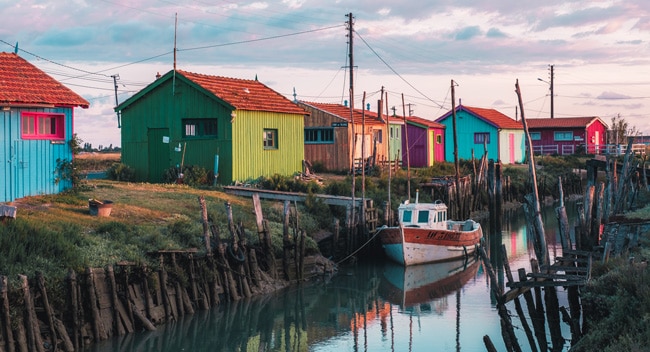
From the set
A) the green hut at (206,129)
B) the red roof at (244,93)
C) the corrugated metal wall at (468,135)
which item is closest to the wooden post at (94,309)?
the green hut at (206,129)

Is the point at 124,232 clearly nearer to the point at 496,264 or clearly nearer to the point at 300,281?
the point at 300,281

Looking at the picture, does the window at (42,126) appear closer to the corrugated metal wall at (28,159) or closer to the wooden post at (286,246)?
the corrugated metal wall at (28,159)

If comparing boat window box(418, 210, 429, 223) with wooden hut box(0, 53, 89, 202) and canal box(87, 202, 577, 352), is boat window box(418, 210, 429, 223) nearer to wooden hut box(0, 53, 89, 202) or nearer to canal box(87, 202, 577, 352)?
canal box(87, 202, 577, 352)

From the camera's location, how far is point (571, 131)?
232 ft

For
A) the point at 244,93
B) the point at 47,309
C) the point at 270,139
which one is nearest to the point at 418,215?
the point at 270,139

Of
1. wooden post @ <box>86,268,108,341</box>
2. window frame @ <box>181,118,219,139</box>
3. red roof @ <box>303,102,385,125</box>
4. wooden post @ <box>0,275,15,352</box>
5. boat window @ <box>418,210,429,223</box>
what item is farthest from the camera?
red roof @ <box>303,102,385,125</box>

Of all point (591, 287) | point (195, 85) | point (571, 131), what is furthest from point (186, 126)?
point (571, 131)

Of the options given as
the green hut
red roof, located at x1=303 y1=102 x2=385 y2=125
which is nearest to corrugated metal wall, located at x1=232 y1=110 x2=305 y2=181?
the green hut

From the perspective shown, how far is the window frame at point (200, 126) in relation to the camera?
112ft

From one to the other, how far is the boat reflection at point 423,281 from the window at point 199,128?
10287mm

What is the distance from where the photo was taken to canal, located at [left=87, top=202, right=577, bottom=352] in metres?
18.5

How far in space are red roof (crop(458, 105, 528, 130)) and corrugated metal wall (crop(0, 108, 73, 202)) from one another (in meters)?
40.1

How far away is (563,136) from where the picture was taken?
233 ft

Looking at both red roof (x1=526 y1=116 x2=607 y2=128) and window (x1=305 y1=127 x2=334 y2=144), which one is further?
red roof (x1=526 y1=116 x2=607 y2=128)
